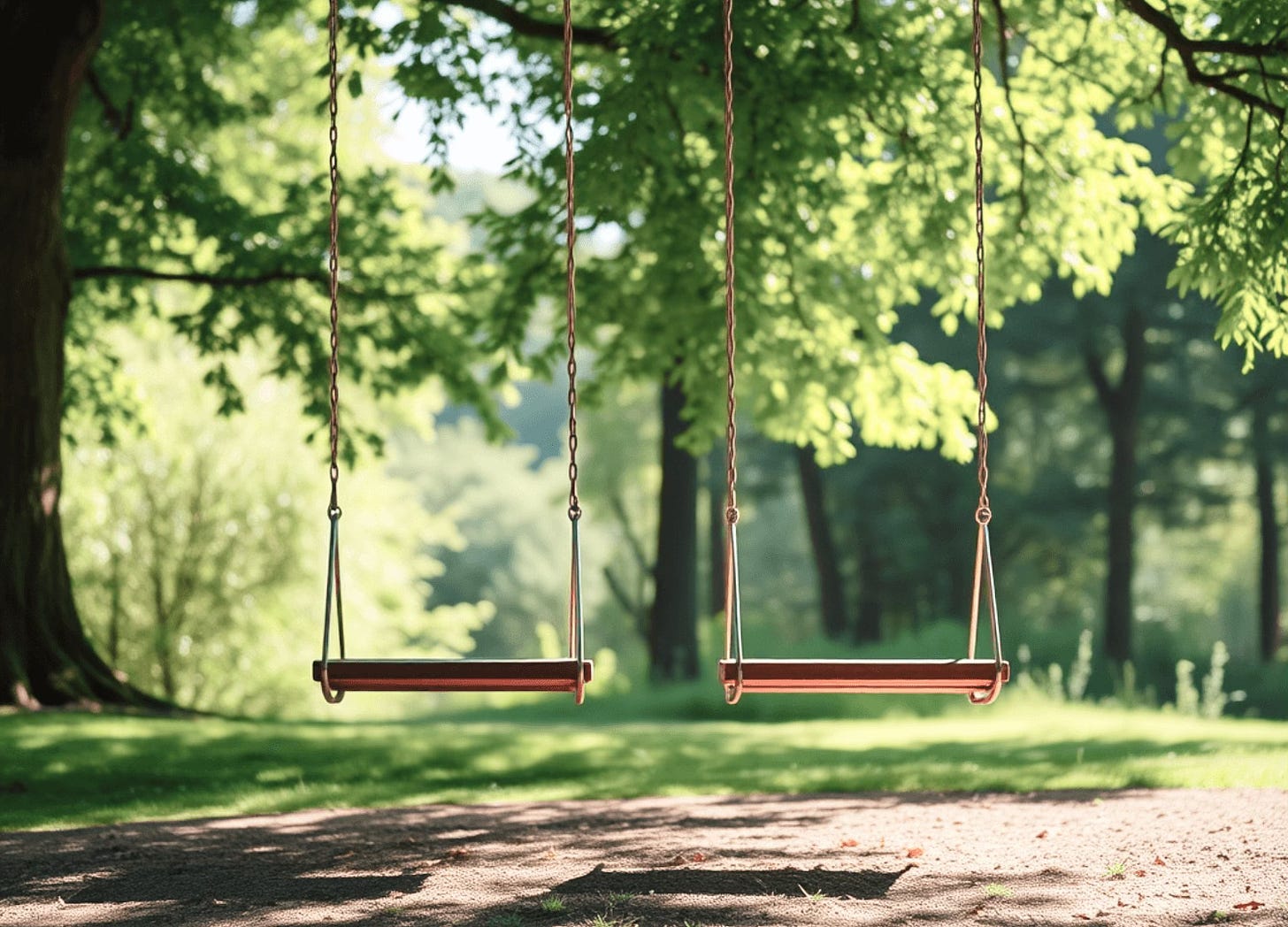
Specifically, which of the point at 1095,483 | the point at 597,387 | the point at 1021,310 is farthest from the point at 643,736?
the point at 1095,483

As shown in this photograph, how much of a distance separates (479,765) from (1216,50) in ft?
22.3

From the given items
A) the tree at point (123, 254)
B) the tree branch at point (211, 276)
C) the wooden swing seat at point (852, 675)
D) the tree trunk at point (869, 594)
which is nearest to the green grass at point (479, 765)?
the tree at point (123, 254)

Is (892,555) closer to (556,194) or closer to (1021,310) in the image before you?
(1021,310)

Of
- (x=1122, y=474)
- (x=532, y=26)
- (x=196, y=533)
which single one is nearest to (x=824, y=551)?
(x=1122, y=474)

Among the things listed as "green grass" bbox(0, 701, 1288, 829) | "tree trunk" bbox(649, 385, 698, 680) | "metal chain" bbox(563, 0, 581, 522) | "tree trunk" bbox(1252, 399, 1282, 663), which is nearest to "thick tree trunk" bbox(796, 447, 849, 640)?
"tree trunk" bbox(1252, 399, 1282, 663)

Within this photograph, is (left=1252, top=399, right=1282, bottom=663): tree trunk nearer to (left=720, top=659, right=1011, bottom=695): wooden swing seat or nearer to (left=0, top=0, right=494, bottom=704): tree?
(left=0, top=0, right=494, bottom=704): tree

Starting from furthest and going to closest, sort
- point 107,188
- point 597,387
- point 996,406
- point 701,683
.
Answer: point 996,406, point 701,683, point 107,188, point 597,387

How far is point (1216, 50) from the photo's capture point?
8477mm

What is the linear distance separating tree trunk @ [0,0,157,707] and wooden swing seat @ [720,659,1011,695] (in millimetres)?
7011

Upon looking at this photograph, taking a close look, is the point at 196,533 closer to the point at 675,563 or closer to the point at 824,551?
the point at 675,563

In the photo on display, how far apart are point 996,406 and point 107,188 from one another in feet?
66.0

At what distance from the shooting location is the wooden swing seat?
5371 mm

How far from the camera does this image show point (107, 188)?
13234 millimetres

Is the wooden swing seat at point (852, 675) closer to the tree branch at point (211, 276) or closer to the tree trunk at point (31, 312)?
the tree trunk at point (31, 312)
